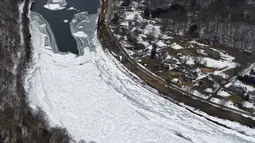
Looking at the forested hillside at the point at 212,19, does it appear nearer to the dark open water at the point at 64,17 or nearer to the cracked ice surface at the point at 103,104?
the dark open water at the point at 64,17

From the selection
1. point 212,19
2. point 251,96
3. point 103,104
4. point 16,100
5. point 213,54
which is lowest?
point 103,104

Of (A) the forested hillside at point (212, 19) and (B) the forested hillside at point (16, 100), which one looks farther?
(A) the forested hillside at point (212, 19)

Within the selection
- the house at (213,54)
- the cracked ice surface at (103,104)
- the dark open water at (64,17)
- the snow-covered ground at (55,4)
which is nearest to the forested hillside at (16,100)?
the cracked ice surface at (103,104)

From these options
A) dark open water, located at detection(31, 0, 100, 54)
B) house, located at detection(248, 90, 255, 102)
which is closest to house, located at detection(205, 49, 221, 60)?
house, located at detection(248, 90, 255, 102)

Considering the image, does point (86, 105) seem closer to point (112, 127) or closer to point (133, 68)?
point (112, 127)

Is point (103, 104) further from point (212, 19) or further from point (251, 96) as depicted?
point (212, 19)

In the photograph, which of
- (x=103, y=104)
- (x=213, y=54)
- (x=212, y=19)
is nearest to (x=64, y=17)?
(x=212, y=19)
